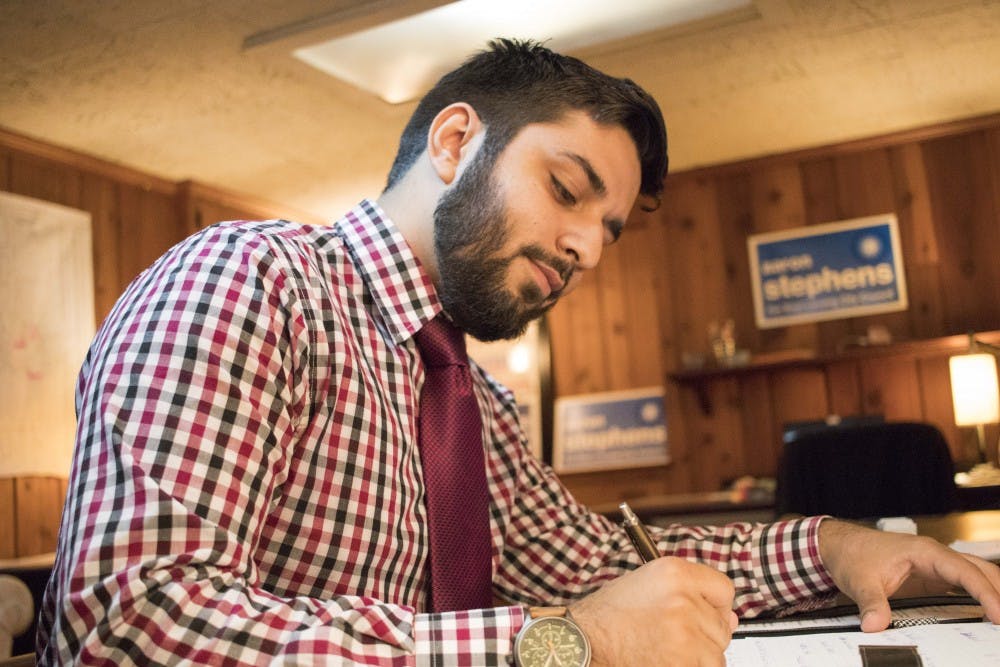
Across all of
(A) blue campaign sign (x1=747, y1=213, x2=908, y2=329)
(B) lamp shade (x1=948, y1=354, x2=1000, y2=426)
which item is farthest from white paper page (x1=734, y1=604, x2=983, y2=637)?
(A) blue campaign sign (x1=747, y1=213, x2=908, y2=329)

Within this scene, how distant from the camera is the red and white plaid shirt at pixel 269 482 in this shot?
2.20 feet

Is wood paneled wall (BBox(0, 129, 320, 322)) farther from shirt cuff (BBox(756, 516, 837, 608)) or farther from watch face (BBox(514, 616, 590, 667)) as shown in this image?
watch face (BBox(514, 616, 590, 667))

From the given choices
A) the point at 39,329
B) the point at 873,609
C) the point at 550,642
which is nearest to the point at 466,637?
the point at 550,642

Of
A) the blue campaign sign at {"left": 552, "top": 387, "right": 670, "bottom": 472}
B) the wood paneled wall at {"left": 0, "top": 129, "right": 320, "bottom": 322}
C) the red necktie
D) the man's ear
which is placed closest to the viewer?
the red necktie

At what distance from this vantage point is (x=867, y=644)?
0.81 meters

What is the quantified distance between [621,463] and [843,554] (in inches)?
167

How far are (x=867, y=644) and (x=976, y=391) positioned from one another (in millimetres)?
2872

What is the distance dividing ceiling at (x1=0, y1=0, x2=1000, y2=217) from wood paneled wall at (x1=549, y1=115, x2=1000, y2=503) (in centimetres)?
22

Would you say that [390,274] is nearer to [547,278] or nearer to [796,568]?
A: [547,278]

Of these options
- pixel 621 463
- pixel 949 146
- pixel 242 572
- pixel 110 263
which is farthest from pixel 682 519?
pixel 242 572

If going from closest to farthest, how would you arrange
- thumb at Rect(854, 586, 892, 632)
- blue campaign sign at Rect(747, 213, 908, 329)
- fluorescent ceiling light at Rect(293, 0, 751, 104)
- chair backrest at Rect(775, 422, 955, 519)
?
1. thumb at Rect(854, 586, 892, 632)
2. chair backrest at Rect(775, 422, 955, 519)
3. fluorescent ceiling light at Rect(293, 0, 751, 104)
4. blue campaign sign at Rect(747, 213, 908, 329)

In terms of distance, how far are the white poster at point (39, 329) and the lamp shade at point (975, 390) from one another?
3.65 m

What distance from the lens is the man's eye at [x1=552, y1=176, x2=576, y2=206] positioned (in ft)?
3.87

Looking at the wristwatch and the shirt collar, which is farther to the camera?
the shirt collar
